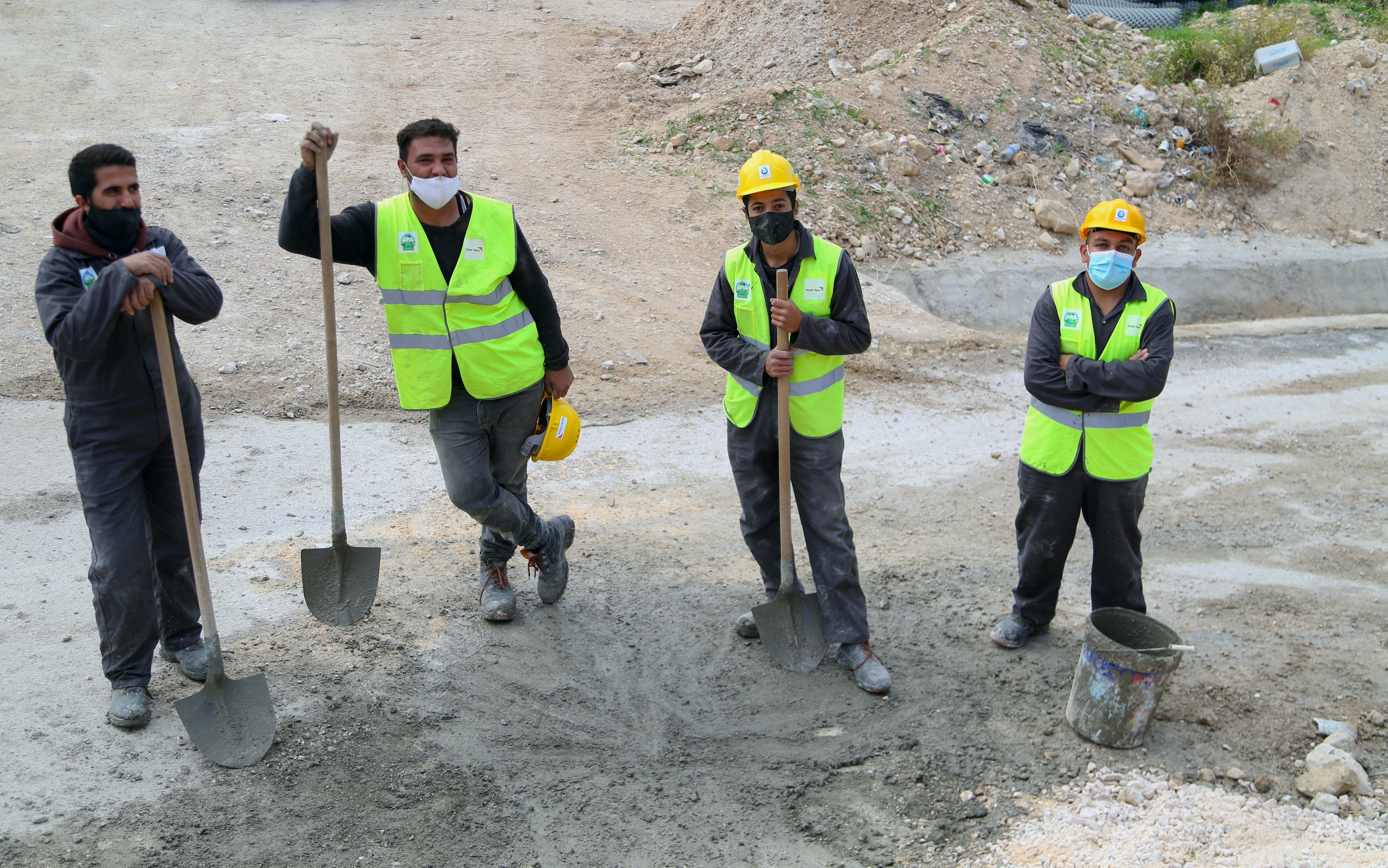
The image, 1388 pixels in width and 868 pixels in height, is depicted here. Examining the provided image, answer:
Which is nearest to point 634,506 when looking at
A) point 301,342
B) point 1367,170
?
point 301,342

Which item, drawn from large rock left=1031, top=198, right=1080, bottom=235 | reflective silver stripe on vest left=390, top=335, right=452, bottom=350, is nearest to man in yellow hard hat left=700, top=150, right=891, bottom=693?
reflective silver stripe on vest left=390, top=335, right=452, bottom=350

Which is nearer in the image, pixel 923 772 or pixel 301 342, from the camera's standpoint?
pixel 923 772

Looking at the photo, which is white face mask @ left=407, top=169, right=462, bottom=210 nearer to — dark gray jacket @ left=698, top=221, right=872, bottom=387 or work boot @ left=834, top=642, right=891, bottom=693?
dark gray jacket @ left=698, top=221, right=872, bottom=387

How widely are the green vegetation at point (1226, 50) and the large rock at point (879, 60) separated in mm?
3968

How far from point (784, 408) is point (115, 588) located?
2.59 meters

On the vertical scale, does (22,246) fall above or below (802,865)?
above

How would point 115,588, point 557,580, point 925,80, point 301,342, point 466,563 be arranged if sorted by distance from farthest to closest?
point 925,80, point 301,342, point 466,563, point 557,580, point 115,588

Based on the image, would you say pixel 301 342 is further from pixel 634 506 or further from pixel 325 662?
pixel 325 662

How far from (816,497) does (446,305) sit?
1724 mm

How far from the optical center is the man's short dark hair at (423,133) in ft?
13.5

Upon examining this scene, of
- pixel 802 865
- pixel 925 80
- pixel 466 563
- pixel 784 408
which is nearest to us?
pixel 802 865

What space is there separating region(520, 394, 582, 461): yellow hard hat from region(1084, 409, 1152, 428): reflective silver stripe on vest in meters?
2.26

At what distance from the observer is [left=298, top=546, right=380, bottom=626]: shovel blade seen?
4.25 meters

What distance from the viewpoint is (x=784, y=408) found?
4066mm
